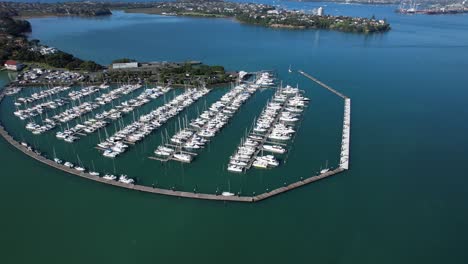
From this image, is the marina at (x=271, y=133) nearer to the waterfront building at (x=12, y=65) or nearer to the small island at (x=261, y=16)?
the waterfront building at (x=12, y=65)

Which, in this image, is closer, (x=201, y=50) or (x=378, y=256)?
(x=378, y=256)

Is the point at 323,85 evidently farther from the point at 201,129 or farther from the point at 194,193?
the point at 194,193

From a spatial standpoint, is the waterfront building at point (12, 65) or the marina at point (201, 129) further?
the waterfront building at point (12, 65)

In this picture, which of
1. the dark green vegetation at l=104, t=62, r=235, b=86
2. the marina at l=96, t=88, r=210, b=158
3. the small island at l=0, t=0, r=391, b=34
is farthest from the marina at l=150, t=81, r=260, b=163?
the small island at l=0, t=0, r=391, b=34

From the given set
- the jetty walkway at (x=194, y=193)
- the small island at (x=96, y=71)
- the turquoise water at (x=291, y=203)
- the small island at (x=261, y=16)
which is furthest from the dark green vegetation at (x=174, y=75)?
the small island at (x=261, y=16)

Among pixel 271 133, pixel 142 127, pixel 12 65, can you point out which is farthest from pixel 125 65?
pixel 271 133

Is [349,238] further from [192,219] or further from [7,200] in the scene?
[7,200]

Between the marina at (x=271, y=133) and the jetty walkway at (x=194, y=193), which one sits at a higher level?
the marina at (x=271, y=133)

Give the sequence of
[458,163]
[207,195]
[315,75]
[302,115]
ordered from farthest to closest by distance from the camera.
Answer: [315,75] → [302,115] → [458,163] → [207,195]

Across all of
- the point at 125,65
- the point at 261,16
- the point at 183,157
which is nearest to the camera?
the point at 183,157

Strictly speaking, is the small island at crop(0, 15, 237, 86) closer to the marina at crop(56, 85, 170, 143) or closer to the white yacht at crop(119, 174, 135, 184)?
the marina at crop(56, 85, 170, 143)

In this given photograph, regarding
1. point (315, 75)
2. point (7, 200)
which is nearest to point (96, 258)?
point (7, 200)
